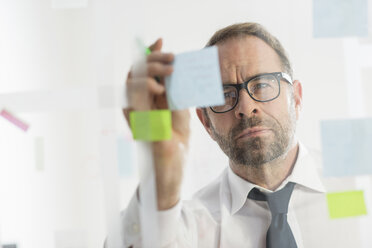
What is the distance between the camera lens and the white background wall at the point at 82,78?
0.91 m

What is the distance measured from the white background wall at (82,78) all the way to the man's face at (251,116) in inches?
1.7

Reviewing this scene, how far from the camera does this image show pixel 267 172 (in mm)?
916

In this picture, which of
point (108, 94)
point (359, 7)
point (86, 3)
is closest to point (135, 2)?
point (86, 3)

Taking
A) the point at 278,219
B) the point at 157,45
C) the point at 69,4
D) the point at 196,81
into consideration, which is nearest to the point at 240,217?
the point at 278,219

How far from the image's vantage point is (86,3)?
91 cm

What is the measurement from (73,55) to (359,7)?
0.76 meters

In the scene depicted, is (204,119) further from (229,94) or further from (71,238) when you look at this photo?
(71,238)

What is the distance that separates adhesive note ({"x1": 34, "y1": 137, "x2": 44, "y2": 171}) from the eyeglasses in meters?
0.44

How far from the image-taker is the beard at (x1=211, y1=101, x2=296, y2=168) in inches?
35.1

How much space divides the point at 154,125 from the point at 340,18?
1.87 feet

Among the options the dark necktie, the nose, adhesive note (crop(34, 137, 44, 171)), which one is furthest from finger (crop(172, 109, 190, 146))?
adhesive note (crop(34, 137, 44, 171))

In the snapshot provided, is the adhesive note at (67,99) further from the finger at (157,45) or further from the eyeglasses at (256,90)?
the eyeglasses at (256,90)

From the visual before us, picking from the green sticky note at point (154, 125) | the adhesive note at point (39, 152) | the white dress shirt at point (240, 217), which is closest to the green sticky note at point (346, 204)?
the white dress shirt at point (240, 217)

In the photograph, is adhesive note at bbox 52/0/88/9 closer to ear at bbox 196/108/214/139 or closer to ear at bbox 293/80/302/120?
ear at bbox 196/108/214/139
